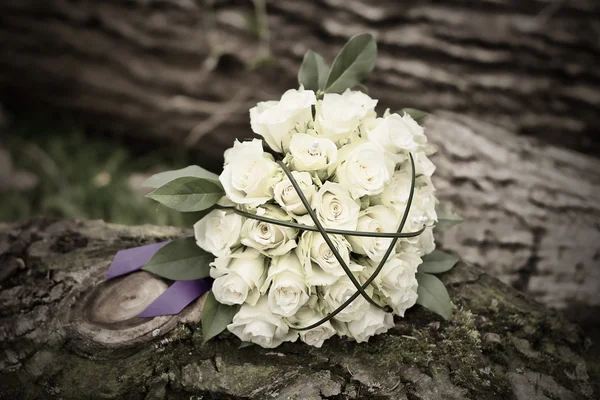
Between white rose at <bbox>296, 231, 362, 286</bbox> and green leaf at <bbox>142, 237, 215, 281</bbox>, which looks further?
green leaf at <bbox>142, 237, 215, 281</bbox>

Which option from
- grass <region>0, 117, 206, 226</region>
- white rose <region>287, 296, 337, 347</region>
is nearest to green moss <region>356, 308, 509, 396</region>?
white rose <region>287, 296, 337, 347</region>

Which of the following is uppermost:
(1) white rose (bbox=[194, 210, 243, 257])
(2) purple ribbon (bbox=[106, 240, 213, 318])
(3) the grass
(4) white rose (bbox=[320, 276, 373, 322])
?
(1) white rose (bbox=[194, 210, 243, 257])

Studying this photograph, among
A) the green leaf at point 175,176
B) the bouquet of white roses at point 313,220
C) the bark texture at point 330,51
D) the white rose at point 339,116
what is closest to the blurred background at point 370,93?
the bark texture at point 330,51

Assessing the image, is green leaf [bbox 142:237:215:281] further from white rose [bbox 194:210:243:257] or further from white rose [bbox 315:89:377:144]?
white rose [bbox 315:89:377:144]

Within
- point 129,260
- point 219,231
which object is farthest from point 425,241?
point 129,260

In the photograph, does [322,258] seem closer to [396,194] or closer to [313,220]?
[313,220]

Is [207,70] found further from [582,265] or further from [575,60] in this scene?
[582,265]

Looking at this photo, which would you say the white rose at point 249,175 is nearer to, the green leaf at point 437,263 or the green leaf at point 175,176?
the green leaf at point 175,176
